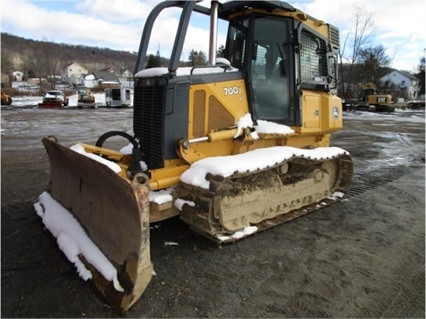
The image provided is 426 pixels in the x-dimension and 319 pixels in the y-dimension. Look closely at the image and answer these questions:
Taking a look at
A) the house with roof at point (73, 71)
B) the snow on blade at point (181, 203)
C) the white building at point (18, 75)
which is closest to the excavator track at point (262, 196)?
the snow on blade at point (181, 203)

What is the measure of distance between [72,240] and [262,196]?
209 cm

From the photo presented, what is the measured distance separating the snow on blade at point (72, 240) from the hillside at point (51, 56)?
A: 67599mm

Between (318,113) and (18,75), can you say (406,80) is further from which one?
(18,75)

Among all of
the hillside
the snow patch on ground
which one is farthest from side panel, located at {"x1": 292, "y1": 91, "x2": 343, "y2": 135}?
the hillside

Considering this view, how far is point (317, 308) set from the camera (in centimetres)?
276

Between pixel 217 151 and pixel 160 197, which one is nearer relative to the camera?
pixel 160 197

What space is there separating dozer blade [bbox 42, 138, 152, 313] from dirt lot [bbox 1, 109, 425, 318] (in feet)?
0.49

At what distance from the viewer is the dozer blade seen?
276 cm

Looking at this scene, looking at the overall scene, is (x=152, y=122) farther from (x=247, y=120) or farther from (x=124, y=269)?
(x=124, y=269)

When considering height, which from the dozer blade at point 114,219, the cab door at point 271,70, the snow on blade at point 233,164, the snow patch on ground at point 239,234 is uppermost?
the cab door at point 271,70

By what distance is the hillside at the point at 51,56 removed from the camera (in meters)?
82.8

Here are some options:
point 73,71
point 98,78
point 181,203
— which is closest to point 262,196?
point 181,203

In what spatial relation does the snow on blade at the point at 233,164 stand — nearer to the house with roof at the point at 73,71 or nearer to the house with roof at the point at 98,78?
the house with roof at the point at 98,78

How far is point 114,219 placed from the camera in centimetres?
319
